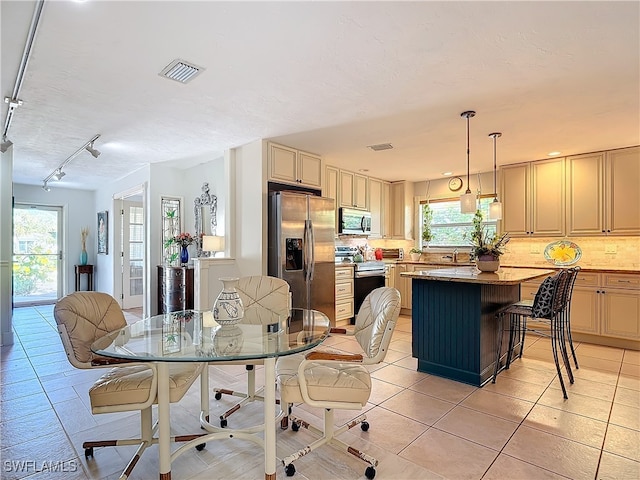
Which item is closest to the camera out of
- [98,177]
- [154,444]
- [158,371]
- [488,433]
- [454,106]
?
[158,371]

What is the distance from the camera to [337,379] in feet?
6.30

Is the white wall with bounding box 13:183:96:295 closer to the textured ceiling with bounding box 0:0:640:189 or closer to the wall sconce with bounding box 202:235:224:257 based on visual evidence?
the textured ceiling with bounding box 0:0:640:189

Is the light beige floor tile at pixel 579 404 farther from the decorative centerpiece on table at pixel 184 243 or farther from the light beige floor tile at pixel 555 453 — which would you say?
the decorative centerpiece on table at pixel 184 243

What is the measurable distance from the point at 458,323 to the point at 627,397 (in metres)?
1.36

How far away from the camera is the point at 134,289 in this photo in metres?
7.20

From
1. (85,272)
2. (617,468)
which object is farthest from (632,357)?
(85,272)

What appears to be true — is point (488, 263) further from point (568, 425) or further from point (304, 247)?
point (304, 247)

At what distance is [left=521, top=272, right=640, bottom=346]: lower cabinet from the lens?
418 centimetres

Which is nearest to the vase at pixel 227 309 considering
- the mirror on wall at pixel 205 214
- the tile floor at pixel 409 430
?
the tile floor at pixel 409 430

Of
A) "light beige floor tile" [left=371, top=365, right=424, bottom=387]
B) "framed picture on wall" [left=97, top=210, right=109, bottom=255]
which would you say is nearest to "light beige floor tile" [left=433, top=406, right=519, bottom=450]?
"light beige floor tile" [left=371, top=365, right=424, bottom=387]

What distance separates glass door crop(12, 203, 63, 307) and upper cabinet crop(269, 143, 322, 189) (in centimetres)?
618

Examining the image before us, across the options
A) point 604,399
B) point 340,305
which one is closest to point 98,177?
point 340,305

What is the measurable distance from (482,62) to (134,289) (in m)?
7.17

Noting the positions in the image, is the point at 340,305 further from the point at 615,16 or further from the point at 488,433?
the point at 615,16
